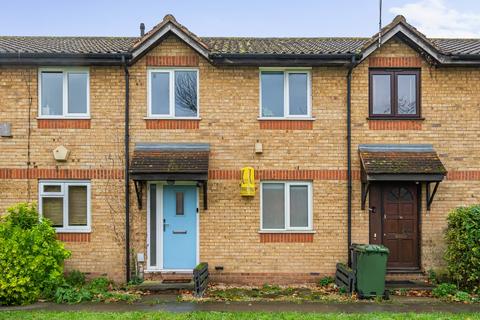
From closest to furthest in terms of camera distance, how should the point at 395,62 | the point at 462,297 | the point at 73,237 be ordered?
1. the point at 462,297
2. the point at 73,237
3. the point at 395,62

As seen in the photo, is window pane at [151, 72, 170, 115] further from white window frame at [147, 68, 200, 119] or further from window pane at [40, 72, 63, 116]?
window pane at [40, 72, 63, 116]

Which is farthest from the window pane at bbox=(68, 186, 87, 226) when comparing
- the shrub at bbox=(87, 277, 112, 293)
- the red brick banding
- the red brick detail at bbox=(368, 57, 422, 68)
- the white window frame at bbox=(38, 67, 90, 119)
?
the red brick detail at bbox=(368, 57, 422, 68)

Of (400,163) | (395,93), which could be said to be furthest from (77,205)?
(395,93)

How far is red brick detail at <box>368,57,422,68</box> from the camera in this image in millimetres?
11984

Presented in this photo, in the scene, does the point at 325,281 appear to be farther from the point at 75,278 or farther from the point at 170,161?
the point at 75,278

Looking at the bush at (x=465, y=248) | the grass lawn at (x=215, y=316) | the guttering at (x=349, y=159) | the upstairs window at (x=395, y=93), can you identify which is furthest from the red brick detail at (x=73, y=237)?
the bush at (x=465, y=248)

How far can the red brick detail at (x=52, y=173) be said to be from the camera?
1170cm

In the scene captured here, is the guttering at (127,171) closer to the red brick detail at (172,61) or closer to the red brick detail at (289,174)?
the red brick detail at (172,61)

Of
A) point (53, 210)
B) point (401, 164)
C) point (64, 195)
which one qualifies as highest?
point (401, 164)

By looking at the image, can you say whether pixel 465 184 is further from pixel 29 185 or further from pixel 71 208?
pixel 29 185

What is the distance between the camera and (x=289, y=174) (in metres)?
11.9

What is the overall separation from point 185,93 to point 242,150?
2053 mm

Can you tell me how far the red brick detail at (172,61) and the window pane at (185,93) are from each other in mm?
202

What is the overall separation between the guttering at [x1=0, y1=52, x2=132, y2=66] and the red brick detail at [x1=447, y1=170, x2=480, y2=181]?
28.0 feet
